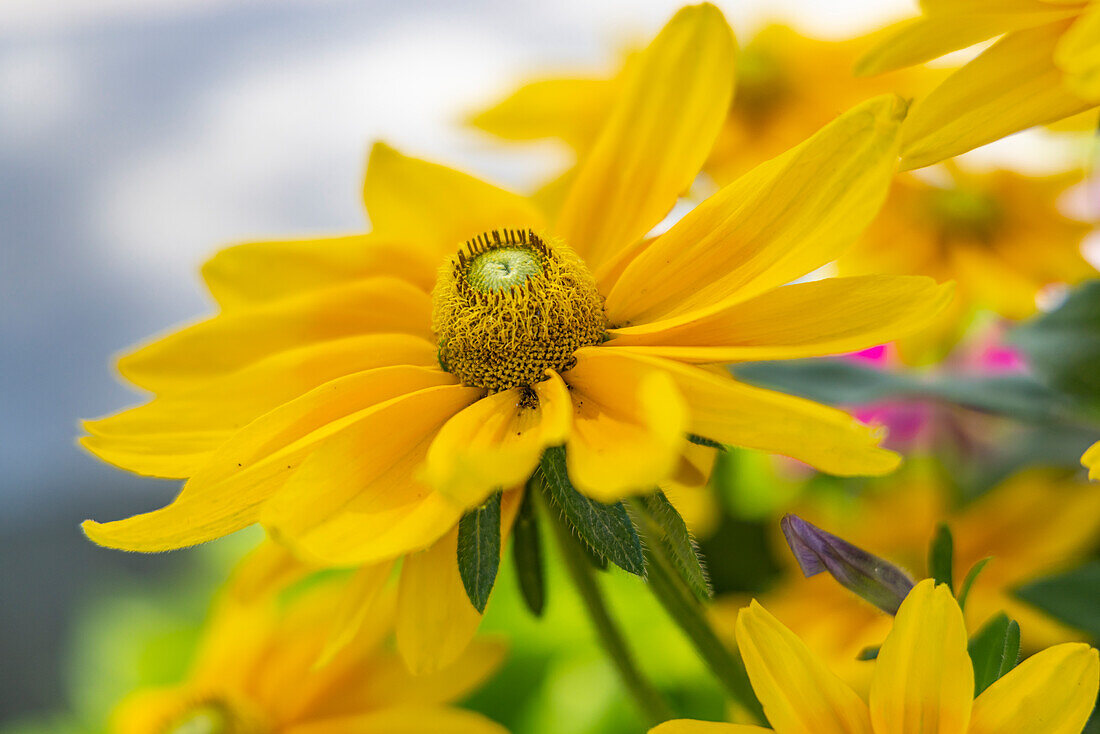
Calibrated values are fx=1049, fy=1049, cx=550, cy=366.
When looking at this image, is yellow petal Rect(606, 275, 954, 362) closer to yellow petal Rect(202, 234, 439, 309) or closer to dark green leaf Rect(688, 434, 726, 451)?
dark green leaf Rect(688, 434, 726, 451)

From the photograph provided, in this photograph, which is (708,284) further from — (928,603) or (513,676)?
(513,676)

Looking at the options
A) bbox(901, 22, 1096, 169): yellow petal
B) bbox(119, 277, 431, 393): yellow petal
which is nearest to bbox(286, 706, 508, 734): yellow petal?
bbox(119, 277, 431, 393): yellow petal

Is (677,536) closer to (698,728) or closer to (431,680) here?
(698,728)

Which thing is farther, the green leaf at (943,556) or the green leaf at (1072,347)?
the green leaf at (1072,347)

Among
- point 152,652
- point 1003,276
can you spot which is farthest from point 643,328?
point 152,652

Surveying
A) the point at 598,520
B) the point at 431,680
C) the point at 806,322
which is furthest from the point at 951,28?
the point at 431,680

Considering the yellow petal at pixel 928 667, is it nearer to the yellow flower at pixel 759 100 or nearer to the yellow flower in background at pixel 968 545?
the yellow flower in background at pixel 968 545

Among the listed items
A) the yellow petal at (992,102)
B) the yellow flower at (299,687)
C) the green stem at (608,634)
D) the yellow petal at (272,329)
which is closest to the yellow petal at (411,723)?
the yellow flower at (299,687)
